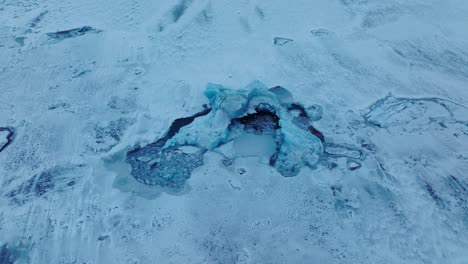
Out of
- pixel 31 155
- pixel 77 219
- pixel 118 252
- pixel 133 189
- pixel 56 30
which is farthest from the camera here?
pixel 56 30

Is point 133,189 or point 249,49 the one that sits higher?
point 249,49

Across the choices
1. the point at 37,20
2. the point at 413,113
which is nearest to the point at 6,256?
the point at 37,20

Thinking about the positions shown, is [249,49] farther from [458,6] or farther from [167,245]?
[458,6]

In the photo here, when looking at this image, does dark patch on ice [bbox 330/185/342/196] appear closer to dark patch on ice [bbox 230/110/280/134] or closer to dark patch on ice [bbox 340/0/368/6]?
dark patch on ice [bbox 230/110/280/134]

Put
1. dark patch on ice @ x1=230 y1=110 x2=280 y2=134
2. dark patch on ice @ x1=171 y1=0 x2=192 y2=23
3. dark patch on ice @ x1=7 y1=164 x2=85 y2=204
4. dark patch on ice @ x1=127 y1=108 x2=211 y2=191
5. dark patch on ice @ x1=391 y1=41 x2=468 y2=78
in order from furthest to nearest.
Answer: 1. dark patch on ice @ x1=171 y1=0 x2=192 y2=23
2. dark patch on ice @ x1=391 y1=41 x2=468 y2=78
3. dark patch on ice @ x1=230 y1=110 x2=280 y2=134
4. dark patch on ice @ x1=127 y1=108 x2=211 y2=191
5. dark patch on ice @ x1=7 y1=164 x2=85 y2=204

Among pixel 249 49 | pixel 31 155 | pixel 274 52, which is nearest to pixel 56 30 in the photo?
pixel 31 155

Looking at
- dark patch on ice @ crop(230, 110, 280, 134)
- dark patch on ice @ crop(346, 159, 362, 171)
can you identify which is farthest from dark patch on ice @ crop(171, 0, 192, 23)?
dark patch on ice @ crop(346, 159, 362, 171)
